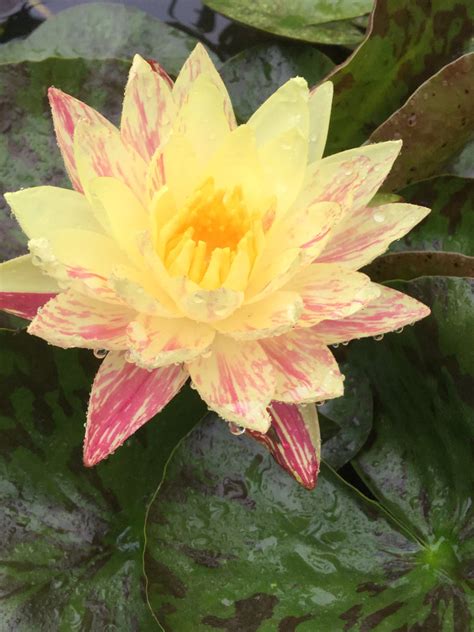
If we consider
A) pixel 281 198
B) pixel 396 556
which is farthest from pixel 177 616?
pixel 281 198

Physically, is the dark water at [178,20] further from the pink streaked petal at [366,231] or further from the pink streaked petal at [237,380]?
the pink streaked petal at [237,380]

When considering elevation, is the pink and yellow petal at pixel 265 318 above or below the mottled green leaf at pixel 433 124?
below

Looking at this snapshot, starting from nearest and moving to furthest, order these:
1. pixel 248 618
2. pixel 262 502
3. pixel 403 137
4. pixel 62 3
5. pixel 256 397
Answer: pixel 256 397 → pixel 248 618 → pixel 262 502 → pixel 403 137 → pixel 62 3

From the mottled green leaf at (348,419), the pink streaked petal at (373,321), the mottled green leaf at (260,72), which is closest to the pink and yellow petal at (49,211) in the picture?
the pink streaked petal at (373,321)

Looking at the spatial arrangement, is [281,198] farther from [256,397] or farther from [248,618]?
[248,618]

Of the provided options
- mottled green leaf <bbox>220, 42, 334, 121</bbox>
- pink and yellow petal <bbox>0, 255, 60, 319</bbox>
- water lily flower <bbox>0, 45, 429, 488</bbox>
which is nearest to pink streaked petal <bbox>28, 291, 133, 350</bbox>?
water lily flower <bbox>0, 45, 429, 488</bbox>

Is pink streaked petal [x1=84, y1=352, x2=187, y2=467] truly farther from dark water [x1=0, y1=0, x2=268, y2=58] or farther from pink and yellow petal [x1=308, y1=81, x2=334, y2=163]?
dark water [x1=0, y1=0, x2=268, y2=58]

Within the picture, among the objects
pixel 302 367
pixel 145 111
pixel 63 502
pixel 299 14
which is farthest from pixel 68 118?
pixel 299 14
